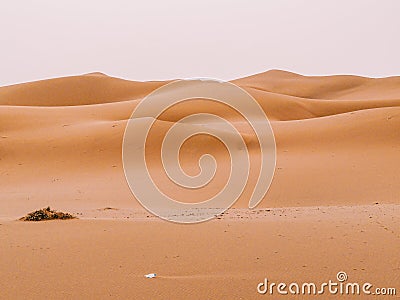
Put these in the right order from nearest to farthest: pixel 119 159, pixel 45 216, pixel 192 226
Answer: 1. pixel 192 226
2. pixel 45 216
3. pixel 119 159

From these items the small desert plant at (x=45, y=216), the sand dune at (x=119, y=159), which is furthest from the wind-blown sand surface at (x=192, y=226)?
the small desert plant at (x=45, y=216)

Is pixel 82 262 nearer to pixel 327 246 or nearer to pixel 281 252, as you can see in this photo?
pixel 281 252

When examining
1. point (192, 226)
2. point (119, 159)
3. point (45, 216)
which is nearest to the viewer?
point (192, 226)

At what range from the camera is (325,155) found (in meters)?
11.0

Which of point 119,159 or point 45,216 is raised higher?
point 119,159

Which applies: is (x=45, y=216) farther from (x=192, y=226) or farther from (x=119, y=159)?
(x=119, y=159)

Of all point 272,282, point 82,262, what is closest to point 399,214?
point 272,282

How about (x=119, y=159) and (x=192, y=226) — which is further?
(x=119, y=159)

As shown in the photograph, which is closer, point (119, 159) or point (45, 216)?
point (45, 216)

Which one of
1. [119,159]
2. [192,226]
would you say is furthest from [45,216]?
[119,159]

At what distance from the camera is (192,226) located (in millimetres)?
4555

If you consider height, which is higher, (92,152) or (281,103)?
(281,103)

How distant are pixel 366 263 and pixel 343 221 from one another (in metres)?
1.58

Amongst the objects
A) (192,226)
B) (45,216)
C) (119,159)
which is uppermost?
(119,159)
